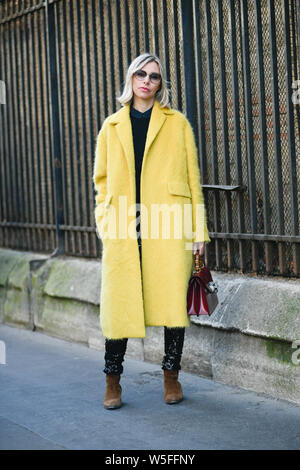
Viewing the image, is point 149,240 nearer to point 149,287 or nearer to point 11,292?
point 149,287

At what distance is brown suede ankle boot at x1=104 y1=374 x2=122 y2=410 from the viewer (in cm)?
562

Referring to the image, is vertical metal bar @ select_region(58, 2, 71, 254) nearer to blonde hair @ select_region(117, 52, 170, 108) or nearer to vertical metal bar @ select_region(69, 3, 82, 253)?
vertical metal bar @ select_region(69, 3, 82, 253)

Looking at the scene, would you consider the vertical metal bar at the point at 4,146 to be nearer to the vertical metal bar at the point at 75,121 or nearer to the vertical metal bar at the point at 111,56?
the vertical metal bar at the point at 75,121

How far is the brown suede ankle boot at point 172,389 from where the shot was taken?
5684 millimetres

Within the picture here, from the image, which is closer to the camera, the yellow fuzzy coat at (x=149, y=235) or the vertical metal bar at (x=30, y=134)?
the yellow fuzzy coat at (x=149, y=235)

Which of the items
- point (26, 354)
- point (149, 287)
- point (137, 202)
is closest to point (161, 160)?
point (137, 202)

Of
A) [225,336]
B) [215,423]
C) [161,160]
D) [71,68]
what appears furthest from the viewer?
[71,68]

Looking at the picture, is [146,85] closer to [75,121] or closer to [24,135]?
[75,121]

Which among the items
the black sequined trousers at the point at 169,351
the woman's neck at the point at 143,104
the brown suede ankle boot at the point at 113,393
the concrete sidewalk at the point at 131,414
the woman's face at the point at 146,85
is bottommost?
the concrete sidewalk at the point at 131,414

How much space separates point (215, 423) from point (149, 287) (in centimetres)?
92

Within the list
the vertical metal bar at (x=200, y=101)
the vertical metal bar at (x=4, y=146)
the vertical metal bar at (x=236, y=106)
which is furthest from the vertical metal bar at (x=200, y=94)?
the vertical metal bar at (x=4, y=146)

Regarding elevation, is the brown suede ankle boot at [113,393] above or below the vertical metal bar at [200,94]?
below

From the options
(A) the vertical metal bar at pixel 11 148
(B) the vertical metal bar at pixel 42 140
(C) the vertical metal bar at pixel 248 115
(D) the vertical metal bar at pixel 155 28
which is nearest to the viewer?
(C) the vertical metal bar at pixel 248 115
